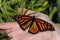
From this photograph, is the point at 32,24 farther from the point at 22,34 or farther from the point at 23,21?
the point at 22,34

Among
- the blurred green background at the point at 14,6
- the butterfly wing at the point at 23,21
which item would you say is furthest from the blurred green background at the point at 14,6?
the butterfly wing at the point at 23,21

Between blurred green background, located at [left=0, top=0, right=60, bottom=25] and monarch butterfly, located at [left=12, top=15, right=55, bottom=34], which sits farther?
blurred green background, located at [left=0, top=0, right=60, bottom=25]

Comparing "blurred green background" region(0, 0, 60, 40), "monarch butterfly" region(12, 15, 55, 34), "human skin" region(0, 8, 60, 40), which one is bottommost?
"human skin" region(0, 8, 60, 40)

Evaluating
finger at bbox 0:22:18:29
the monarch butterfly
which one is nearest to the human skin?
finger at bbox 0:22:18:29

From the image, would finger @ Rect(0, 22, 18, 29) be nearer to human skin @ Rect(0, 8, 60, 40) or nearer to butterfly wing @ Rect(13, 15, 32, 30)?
human skin @ Rect(0, 8, 60, 40)

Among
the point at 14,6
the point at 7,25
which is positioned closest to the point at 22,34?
the point at 7,25

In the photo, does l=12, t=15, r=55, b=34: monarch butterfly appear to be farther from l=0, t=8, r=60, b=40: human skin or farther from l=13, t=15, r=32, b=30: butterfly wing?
l=0, t=8, r=60, b=40: human skin

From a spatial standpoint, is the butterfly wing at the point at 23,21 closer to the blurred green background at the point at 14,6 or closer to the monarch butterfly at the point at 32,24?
the monarch butterfly at the point at 32,24

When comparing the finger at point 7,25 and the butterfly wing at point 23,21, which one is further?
the finger at point 7,25

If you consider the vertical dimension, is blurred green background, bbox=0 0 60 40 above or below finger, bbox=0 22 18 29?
above

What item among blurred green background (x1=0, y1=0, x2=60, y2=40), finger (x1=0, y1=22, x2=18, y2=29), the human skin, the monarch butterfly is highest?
blurred green background (x1=0, y1=0, x2=60, y2=40)

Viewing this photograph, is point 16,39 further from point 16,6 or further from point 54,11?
point 54,11

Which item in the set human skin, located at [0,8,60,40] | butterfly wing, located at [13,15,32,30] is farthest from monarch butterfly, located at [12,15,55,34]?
human skin, located at [0,8,60,40]
